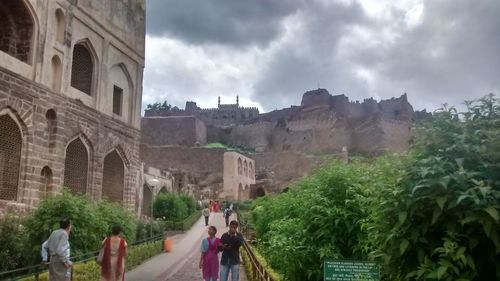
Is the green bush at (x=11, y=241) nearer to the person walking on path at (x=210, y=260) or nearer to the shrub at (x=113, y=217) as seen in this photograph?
the shrub at (x=113, y=217)

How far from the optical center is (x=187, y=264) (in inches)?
651

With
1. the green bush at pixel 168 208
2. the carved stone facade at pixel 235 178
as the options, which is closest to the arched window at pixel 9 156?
the green bush at pixel 168 208

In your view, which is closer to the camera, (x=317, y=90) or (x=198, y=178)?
(x=198, y=178)

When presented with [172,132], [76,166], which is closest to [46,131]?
[76,166]

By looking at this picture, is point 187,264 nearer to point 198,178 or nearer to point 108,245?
point 108,245

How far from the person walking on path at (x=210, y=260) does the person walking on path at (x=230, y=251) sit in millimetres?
132

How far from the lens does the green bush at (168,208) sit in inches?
1184

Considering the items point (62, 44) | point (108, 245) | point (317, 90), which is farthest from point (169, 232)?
point (317, 90)

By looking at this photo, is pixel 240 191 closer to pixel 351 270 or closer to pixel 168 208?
pixel 168 208

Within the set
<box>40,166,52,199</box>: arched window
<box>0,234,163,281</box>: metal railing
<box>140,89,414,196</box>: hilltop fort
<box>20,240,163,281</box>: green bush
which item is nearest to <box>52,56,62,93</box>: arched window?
<box>40,166,52,199</box>: arched window

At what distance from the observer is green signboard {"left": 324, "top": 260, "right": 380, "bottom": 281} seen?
16.1 ft

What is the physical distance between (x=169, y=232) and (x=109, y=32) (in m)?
12.2

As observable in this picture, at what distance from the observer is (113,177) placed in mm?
18875

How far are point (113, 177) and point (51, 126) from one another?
178 inches
